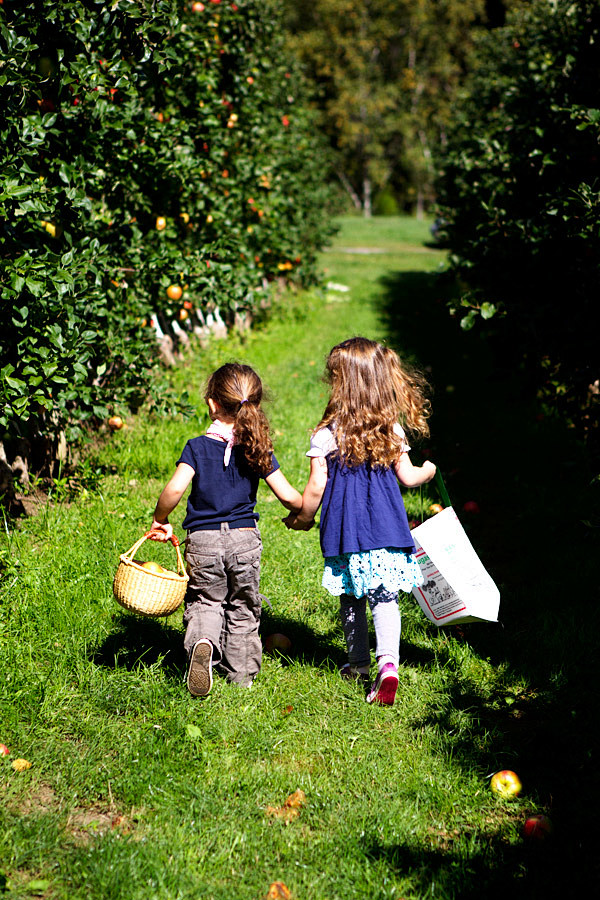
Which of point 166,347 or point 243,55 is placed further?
point 243,55

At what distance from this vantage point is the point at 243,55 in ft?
25.4

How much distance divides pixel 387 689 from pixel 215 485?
1.04 m

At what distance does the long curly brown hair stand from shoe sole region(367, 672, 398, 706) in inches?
36.5

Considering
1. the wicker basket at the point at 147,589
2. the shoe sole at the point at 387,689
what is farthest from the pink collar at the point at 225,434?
the shoe sole at the point at 387,689

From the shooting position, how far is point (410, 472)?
3.08 metres

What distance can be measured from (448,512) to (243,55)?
6.37 meters

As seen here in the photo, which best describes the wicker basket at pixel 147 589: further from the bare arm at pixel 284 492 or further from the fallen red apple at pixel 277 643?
the fallen red apple at pixel 277 643

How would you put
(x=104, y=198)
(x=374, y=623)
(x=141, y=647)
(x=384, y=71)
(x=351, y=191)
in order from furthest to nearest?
(x=351, y=191)
(x=384, y=71)
(x=104, y=198)
(x=141, y=647)
(x=374, y=623)

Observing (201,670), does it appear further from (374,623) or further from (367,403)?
(367,403)

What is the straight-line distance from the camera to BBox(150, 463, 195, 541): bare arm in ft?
9.75

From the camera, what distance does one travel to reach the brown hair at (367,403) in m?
3.02

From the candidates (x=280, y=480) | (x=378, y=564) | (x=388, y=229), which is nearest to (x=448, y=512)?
(x=378, y=564)

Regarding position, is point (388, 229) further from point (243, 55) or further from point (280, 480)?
point (280, 480)

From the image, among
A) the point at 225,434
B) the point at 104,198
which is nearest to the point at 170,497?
the point at 225,434
